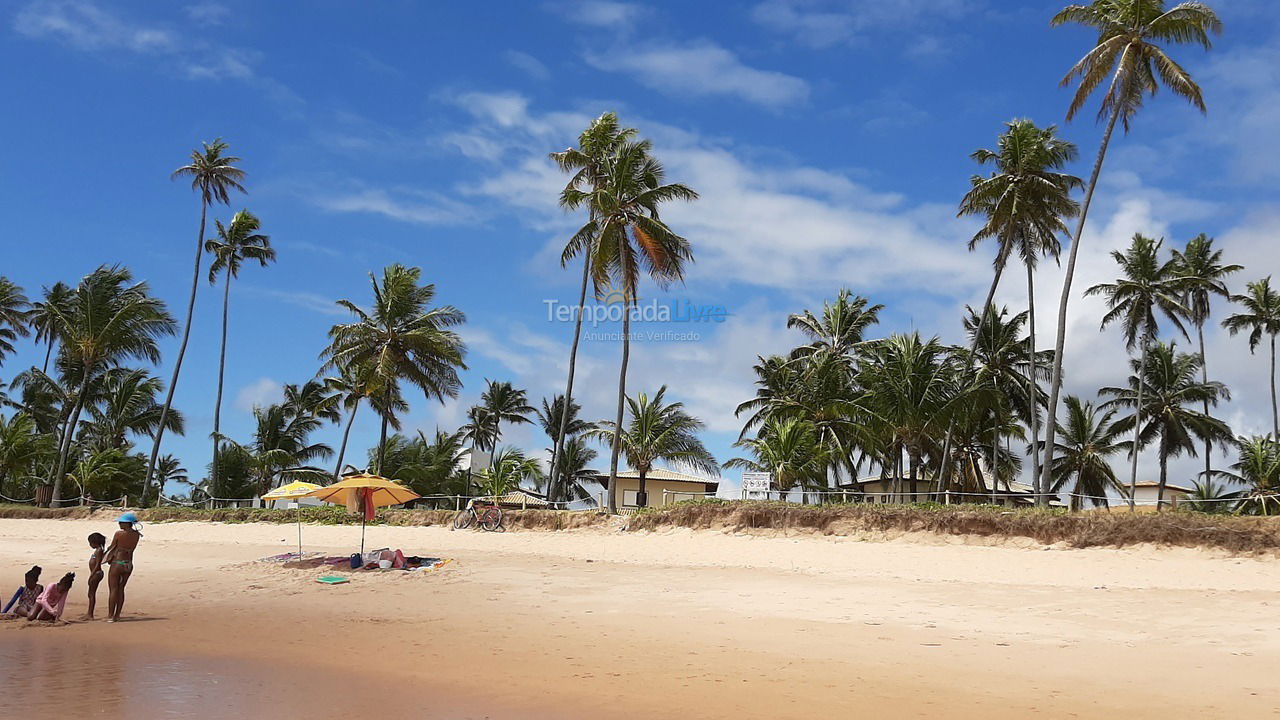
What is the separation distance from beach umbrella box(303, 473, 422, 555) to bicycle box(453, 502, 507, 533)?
254 inches

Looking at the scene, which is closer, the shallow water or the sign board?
the shallow water

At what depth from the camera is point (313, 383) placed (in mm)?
51125

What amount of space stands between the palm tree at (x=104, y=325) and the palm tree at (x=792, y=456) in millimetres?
27049

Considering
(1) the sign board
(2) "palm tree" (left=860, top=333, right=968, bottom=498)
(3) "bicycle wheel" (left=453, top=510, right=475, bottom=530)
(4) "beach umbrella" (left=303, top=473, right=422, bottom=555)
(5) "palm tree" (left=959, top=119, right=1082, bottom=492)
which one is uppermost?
(5) "palm tree" (left=959, top=119, right=1082, bottom=492)

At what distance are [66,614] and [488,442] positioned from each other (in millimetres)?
45567

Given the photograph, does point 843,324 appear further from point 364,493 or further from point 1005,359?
point 364,493

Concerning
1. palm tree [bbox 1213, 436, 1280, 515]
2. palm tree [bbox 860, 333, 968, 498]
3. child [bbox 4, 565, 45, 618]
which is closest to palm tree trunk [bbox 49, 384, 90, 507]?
child [bbox 4, 565, 45, 618]

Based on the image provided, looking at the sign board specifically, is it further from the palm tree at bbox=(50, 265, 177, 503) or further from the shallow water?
the palm tree at bbox=(50, 265, 177, 503)

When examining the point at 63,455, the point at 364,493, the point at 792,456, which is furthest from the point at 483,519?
the point at 63,455

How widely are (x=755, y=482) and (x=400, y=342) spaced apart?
18.2 metres

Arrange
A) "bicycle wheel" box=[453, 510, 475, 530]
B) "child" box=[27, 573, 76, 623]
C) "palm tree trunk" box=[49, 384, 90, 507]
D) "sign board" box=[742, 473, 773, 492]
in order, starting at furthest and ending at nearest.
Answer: "palm tree trunk" box=[49, 384, 90, 507]
"bicycle wheel" box=[453, 510, 475, 530]
"sign board" box=[742, 473, 773, 492]
"child" box=[27, 573, 76, 623]

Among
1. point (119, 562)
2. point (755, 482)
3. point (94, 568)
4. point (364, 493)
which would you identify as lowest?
point (94, 568)

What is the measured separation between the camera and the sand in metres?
A: 7.85

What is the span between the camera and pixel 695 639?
429 inches
